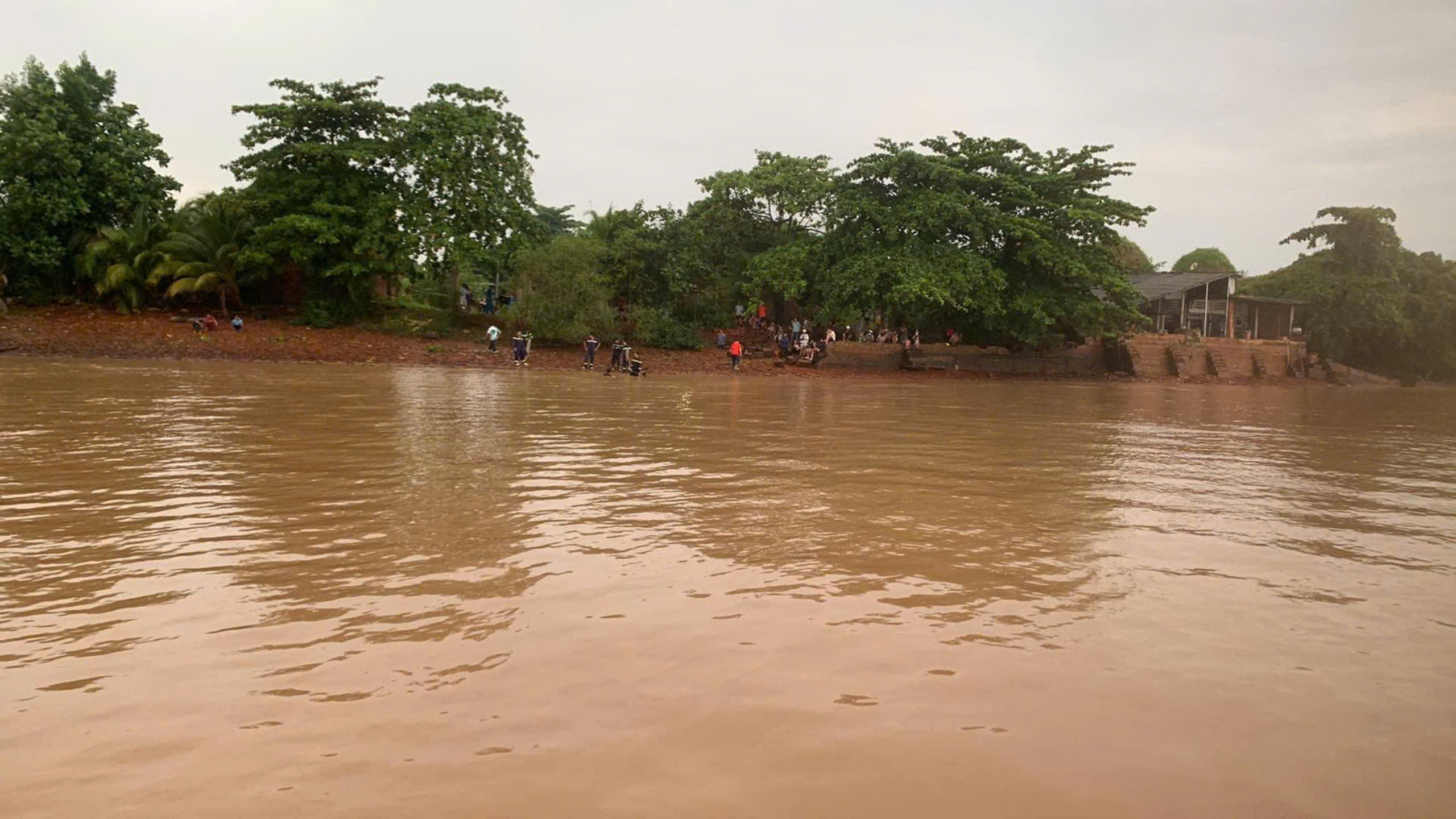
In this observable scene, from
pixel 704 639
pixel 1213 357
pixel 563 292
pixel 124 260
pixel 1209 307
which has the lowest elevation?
pixel 704 639

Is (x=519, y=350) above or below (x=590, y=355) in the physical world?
above

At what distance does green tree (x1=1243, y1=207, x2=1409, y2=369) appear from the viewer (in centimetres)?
4606

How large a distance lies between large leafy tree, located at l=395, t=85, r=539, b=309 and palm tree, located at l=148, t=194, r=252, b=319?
21.2 ft

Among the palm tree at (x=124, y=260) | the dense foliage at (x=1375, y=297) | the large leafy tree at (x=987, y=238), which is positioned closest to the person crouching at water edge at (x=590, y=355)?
the large leafy tree at (x=987, y=238)

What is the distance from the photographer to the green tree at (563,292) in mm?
35250

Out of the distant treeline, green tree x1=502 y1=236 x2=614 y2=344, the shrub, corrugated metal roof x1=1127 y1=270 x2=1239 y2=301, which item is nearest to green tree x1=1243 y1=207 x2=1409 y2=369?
corrugated metal roof x1=1127 y1=270 x2=1239 y2=301

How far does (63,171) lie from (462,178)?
13.7 m

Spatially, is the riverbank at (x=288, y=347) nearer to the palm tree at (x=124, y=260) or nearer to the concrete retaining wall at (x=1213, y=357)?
the palm tree at (x=124, y=260)

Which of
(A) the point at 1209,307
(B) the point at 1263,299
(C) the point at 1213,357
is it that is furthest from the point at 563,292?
(B) the point at 1263,299

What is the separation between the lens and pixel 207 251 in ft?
110

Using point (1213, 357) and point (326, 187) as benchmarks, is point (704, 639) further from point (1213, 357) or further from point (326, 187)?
point (1213, 357)

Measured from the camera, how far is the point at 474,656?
407 cm

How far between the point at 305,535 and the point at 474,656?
285 cm

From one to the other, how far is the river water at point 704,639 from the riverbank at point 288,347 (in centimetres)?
2095
